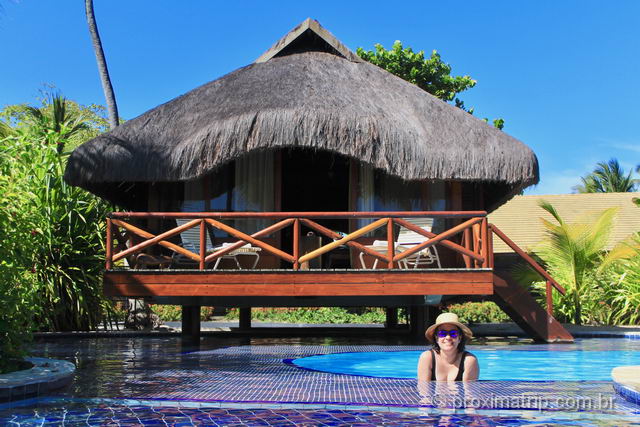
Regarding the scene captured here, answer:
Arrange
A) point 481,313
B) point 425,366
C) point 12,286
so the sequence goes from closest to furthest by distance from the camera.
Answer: point 425,366, point 12,286, point 481,313

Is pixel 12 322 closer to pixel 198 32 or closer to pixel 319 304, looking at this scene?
pixel 319 304

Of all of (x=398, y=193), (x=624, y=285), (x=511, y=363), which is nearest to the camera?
(x=511, y=363)

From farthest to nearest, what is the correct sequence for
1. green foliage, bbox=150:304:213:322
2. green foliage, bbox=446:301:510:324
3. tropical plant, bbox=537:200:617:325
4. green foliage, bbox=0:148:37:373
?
green foliage, bbox=150:304:213:322 → green foliage, bbox=446:301:510:324 → tropical plant, bbox=537:200:617:325 → green foliage, bbox=0:148:37:373

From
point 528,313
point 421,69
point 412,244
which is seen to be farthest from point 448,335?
point 421,69

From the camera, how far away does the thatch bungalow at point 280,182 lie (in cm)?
912

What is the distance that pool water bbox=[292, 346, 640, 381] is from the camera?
23.9 feet

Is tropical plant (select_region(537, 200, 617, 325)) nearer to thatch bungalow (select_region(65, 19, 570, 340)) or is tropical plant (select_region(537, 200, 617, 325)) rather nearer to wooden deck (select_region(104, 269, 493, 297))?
thatch bungalow (select_region(65, 19, 570, 340))

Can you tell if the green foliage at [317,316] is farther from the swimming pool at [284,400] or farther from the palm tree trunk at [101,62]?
the swimming pool at [284,400]

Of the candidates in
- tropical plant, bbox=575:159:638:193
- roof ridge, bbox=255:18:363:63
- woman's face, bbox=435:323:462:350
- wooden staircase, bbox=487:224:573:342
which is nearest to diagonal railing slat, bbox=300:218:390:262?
wooden staircase, bbox=487:224:573:342

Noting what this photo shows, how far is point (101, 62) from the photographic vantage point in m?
17.5

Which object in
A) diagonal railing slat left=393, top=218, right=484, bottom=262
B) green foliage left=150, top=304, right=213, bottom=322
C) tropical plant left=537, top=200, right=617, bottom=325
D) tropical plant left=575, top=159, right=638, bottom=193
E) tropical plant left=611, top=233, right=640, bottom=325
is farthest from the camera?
tropical plant left=575, top=159, right=638, bottom=193

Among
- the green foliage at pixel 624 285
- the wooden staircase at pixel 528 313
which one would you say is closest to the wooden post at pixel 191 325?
the wooden staircase at pixel 528 313

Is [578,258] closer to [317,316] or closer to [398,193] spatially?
[398,193]

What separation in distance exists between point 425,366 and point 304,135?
4905 mm
